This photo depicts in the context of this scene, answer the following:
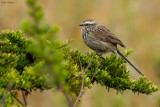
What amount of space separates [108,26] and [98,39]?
200 cm

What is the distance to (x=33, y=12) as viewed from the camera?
1754 mm

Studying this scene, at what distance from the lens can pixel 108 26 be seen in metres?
8.12

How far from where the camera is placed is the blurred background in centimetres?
667

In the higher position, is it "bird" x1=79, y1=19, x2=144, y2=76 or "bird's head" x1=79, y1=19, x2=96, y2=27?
"bird's head" x1=79, y1=19, x2=96, y2=27

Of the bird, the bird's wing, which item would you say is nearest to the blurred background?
the bird

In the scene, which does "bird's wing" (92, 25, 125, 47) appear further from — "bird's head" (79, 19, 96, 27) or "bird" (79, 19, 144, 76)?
"bird's head" (79, 19, 96, 27)

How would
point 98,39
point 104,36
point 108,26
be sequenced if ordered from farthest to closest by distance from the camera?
1. point 108,26
2. point 104,36
3. point 98,39

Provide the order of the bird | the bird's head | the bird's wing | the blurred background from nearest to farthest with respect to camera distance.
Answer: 1. the bird
2. the bird's wing
3. the bird's head
4. the blurred background

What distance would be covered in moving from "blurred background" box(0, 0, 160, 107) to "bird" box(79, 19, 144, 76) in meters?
0.88

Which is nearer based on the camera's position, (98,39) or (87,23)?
(98,39)

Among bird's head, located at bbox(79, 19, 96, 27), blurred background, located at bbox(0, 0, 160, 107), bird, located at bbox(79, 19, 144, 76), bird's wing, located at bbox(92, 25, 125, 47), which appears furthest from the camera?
blurred background, located at bbox(0, 0, 160, 107)

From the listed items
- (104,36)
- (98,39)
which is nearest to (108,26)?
(104,36)

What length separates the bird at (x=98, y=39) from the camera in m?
6.06

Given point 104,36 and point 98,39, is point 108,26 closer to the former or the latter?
point 104,36
